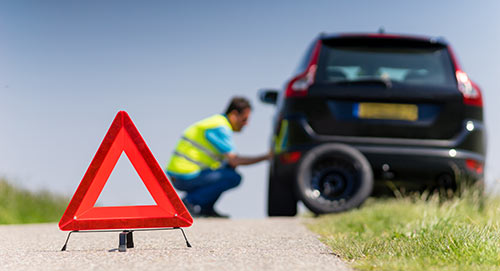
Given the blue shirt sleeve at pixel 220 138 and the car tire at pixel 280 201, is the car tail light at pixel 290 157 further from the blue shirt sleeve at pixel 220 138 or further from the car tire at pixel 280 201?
the blue shirt sleeve at pixel 220 138

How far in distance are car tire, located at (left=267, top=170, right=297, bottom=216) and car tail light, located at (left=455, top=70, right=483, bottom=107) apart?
7.14 feet

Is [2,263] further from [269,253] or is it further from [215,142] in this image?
[215,142]

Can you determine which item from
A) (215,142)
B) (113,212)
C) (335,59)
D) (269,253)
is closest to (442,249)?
(269,253)

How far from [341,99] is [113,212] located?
3108mm

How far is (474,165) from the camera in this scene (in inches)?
272

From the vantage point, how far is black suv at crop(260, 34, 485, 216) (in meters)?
A: 6.73

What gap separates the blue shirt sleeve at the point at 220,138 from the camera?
28.8 ft

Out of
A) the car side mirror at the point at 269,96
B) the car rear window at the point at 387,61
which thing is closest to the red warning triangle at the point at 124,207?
the car rear window at the point at 387,61

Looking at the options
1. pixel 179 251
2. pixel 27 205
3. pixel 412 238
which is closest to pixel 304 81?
pixel 412 238

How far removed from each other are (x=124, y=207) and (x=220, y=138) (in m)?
4.34

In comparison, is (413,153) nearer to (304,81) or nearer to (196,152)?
(304,81)

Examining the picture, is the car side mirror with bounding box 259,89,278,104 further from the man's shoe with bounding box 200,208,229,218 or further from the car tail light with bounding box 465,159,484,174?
the car tail light with bounding box 465,159,484,174

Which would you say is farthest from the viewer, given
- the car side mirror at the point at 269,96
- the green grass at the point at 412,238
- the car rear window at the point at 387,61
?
the car side mirror at the point at 269,96

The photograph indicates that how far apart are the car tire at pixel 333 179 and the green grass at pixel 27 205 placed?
4393 mm
